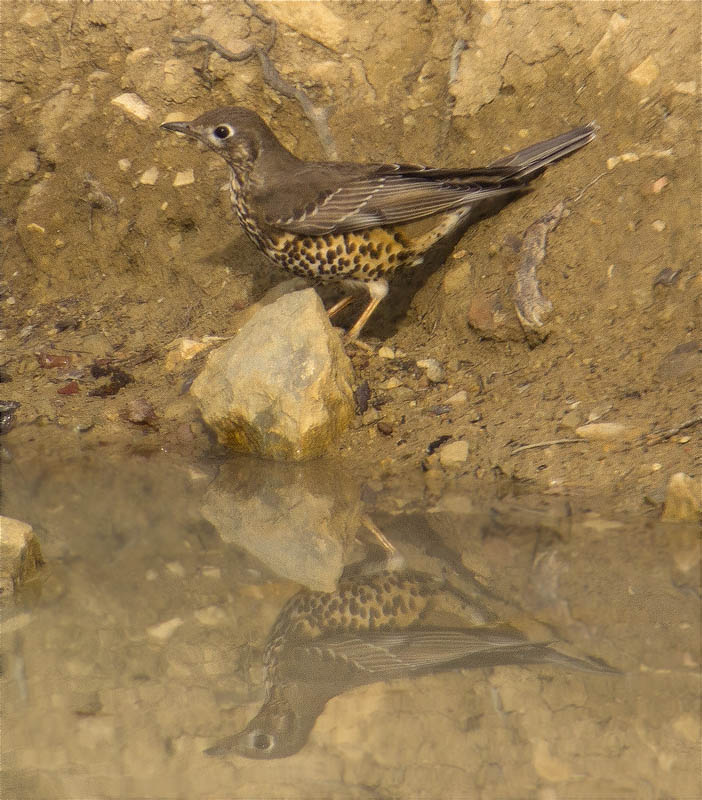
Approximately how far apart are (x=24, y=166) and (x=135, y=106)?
2.72ft

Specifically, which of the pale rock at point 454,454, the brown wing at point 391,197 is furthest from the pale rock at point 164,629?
the brown wing at point 391,197

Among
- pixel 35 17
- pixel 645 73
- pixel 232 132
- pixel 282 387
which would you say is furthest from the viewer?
pixel 35 17

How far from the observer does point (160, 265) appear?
224 inches

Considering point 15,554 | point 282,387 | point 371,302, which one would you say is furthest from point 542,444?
A: point 15,554

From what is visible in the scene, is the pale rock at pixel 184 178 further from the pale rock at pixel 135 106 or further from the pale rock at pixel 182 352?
the pale rock at pixel 182 352

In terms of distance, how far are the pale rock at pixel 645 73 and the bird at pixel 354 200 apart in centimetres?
29

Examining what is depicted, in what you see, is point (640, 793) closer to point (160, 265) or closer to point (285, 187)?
point (285, 187)

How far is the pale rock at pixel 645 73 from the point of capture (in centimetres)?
451

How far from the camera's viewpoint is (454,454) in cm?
398

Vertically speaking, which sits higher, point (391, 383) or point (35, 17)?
point (35, 17)

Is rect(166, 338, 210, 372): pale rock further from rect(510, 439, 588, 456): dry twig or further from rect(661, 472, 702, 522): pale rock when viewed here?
rect(661, 472, 702, 522): pale rock

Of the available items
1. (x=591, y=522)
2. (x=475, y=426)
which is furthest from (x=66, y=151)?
(x=591, y=522)

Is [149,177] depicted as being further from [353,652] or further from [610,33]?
[353,652]

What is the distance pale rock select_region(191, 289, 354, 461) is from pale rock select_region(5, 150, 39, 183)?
7.78 feet
